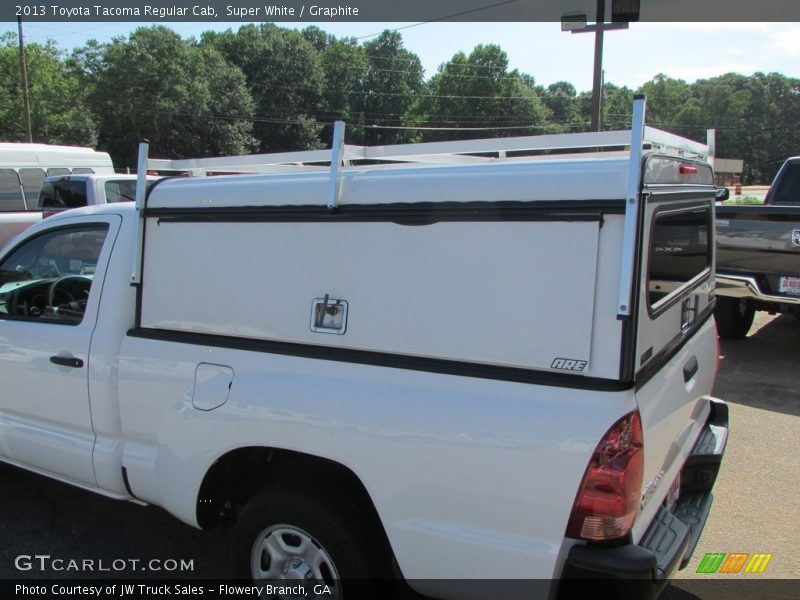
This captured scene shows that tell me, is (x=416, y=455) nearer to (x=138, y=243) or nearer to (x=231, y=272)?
(x=231, y=272)

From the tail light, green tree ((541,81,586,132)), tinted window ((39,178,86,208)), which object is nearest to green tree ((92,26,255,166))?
tinted window ((39,178,86,208))

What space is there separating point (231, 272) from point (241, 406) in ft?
1.89

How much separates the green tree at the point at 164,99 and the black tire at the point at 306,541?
164 feet

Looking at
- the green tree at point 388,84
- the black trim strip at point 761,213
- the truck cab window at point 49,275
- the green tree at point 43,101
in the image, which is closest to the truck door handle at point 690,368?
the truck cab window at point 49,275

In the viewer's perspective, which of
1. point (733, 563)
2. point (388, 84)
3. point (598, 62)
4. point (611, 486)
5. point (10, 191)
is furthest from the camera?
point (388, 84)

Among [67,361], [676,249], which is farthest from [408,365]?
[67,361]

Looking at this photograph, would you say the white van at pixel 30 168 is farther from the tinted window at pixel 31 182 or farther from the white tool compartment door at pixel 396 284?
the white tool compartment door at pixel 396 284

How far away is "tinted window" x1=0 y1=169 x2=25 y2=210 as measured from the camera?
12.1 metres

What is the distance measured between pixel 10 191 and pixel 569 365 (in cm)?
1326

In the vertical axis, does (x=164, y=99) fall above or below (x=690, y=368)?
above

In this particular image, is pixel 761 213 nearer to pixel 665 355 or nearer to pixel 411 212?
pixel 665 355

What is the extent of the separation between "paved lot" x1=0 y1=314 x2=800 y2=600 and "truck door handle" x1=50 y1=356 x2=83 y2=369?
1.08m

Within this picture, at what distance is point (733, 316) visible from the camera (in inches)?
301

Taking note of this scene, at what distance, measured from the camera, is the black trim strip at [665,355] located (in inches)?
80.5
